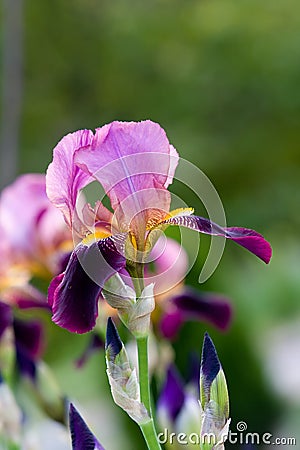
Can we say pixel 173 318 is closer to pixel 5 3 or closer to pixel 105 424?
pixel 105 424

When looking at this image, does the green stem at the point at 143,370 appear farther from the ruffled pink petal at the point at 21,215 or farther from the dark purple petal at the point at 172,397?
the ruffled pink petal at the point at 21,215

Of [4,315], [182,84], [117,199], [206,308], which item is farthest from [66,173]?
[182,84]

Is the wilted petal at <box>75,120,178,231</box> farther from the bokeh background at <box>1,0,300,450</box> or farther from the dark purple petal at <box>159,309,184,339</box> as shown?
the bokeh background at <box>1,0,300,450</box>

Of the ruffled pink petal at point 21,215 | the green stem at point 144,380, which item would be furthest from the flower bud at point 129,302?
the ruffled pink petal at point 21,215

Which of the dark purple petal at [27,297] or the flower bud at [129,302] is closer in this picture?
the flower bud at [129,302]

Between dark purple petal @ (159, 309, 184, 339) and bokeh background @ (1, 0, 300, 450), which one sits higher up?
bokeh background @ (1, 0, 300, 450)

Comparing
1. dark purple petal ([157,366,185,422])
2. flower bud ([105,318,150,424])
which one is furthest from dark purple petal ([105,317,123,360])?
dark purple petal ([157,366,185,422])

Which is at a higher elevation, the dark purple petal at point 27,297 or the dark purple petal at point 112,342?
the dark purple petal at point 27,297
